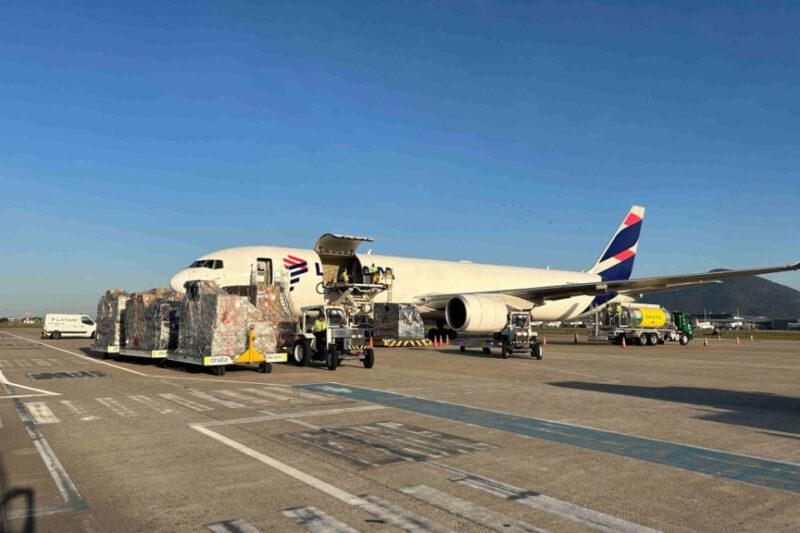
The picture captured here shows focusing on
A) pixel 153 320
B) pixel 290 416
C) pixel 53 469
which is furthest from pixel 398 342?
pixel 53 469

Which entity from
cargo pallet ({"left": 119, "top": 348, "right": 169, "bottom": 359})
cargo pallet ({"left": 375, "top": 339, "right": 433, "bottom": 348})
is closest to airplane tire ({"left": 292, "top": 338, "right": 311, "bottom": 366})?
cargo pallet ({"left": 119, "top": 348, "right": 169, "bottom": 359})

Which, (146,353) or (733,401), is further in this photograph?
(146,353)

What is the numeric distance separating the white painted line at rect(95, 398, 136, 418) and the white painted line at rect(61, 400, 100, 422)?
0.43m

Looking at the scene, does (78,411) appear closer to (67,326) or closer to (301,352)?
(301,352)

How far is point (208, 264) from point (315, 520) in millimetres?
22993

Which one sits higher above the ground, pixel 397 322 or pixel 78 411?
pixel 397 322

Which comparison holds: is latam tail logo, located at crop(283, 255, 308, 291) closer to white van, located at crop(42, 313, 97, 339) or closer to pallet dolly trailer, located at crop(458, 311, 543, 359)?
pallet dolly trailer, located at crop(458, 311, 543, 359)

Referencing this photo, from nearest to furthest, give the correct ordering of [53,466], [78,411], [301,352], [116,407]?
[53,466] < [78,411] < [116,407] < [301,352]

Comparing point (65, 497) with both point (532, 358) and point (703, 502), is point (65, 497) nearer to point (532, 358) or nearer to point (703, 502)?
point (703, 502)

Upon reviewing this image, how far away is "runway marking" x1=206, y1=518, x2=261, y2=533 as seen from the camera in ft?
15.1

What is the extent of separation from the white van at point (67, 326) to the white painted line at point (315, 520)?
4417 centimetres

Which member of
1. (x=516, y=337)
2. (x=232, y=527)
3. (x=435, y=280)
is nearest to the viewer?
(x=232, y=527)

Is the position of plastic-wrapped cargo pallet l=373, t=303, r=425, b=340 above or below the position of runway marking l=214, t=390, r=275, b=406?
above

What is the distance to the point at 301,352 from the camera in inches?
758
